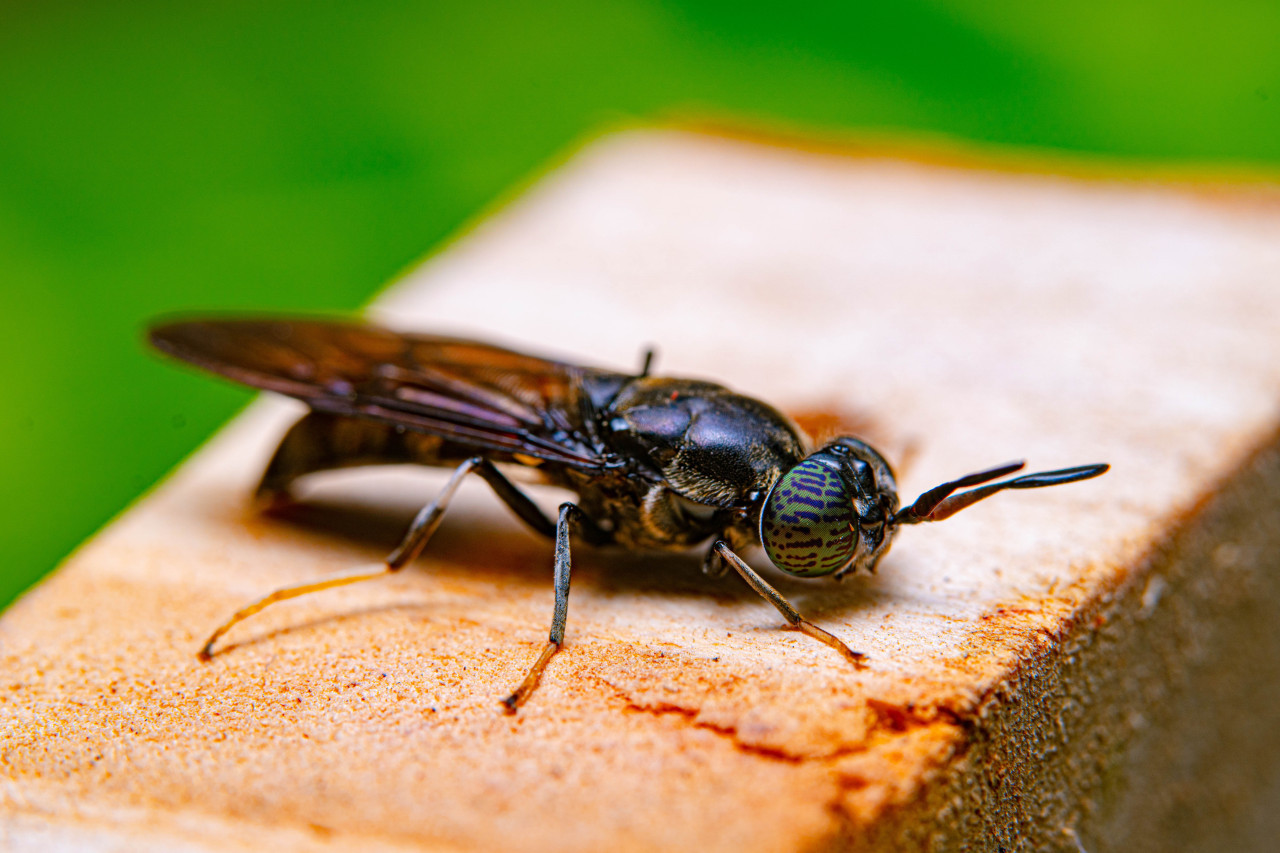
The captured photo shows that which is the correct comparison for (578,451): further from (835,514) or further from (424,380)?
(835,514)

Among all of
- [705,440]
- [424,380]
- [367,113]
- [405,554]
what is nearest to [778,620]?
[705,440]

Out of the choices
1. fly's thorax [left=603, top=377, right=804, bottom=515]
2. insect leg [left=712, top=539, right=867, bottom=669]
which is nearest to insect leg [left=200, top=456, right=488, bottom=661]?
fly's thorax [left=603, top=377, right=804, bottom=515]

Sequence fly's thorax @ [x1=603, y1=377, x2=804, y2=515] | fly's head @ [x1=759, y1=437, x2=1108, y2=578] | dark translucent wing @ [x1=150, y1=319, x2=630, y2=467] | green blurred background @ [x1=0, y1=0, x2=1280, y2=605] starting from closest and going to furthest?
fly's head @ [x1=759, y1=437, x2=1108, y2=578] → fly's thorax @ [x1=603, y1=377, x2=804, y2=515] → dark translucent wing @ [x1=150, y1=319, x2=630, y2=467] → green blurred background @ [x1=0, y1=0, x2=1280, y2=605]

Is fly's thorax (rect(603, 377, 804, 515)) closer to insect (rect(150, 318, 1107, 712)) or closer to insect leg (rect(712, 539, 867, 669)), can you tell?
insect (rect(150, 318, 1107, 712))

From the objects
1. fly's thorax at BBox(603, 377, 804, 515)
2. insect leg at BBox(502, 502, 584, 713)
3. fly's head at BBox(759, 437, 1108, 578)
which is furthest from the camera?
fly's thorax at BBox(603, 377, 804, 515)

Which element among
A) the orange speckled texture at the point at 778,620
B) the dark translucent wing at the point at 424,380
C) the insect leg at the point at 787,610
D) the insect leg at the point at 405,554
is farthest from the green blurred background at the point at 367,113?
the insect leg at the point at 787,610

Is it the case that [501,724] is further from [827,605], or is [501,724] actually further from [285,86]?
[285,86]

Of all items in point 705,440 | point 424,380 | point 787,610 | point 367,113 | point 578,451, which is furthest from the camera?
point 367,113

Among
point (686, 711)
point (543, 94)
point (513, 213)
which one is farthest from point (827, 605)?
point (543, 94)
